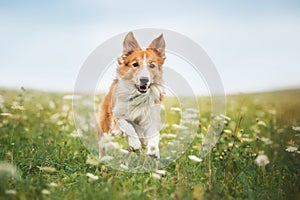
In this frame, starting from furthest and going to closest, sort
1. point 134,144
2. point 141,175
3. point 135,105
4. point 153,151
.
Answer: point 135,105, point 134,144, point 153,151, point 141,175

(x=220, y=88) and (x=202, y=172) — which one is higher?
(x=220, y=88)

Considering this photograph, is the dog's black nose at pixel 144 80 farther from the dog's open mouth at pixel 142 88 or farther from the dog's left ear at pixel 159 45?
the dog's left ear at pixel 159 45

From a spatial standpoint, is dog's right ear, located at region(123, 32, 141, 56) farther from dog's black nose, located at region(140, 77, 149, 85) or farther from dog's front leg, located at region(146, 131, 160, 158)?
dog's front leg, located at region(146, 131, 160, 158)

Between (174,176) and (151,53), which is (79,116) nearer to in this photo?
(151,53)

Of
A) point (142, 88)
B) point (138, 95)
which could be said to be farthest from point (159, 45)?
point (138, 95)

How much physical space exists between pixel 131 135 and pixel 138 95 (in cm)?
47

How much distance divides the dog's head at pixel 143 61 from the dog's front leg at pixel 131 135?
1.39 feet

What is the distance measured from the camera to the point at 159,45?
4832mm

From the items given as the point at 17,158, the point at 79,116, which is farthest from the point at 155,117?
the point at 17,158

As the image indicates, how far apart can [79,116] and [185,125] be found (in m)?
1.20

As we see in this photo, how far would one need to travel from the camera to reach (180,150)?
4.68 m

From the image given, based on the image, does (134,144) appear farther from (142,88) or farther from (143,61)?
(143,61)

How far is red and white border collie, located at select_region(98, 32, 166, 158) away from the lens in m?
4.76

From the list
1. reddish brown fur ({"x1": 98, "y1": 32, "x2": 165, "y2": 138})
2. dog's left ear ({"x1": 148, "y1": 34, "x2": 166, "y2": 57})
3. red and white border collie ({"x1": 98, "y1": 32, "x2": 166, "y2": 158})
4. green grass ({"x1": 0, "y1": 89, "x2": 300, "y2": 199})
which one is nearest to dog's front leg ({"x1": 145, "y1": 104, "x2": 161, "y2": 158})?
red and white border collie ({"x1": 98, "y1": 32, "x2": 166, "y2": 158})
